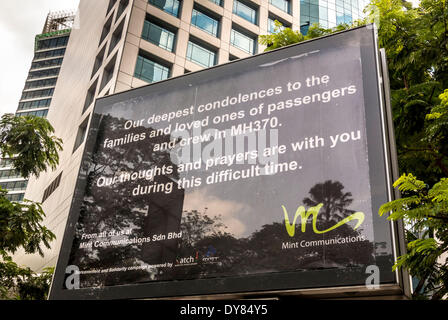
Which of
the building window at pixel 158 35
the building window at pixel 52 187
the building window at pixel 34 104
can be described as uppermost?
the building window at pixel 34 104

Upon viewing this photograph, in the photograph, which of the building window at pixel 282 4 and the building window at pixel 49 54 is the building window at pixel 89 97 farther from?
the building window at pixel 49 54

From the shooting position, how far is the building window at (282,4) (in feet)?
106

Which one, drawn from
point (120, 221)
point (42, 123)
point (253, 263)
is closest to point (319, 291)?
point (253, 263)

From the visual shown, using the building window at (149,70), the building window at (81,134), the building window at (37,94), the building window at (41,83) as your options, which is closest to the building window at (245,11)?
the building window at (149,70)

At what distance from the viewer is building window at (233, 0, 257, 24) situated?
97.3 feet

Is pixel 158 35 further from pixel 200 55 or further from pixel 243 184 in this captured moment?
pixel 243 184

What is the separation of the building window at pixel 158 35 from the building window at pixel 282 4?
31.4ft

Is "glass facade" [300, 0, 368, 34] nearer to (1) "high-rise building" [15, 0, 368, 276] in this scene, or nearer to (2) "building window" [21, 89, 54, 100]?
(1) "high-rise building" [15, 0, 368, 276]

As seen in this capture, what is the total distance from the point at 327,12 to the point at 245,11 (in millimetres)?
24380

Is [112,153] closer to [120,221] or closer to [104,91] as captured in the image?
[120,221]

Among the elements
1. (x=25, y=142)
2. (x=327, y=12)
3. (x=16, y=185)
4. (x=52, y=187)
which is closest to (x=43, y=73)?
(x=16, y=185)

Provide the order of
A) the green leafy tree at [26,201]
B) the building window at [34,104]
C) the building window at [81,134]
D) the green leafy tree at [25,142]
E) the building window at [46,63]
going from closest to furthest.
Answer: the green leafy tree at [26,201] → the green leafy tree at [25,142] → the building window at [81,134] → the building window at [34,104] → the building window at [46,63]
